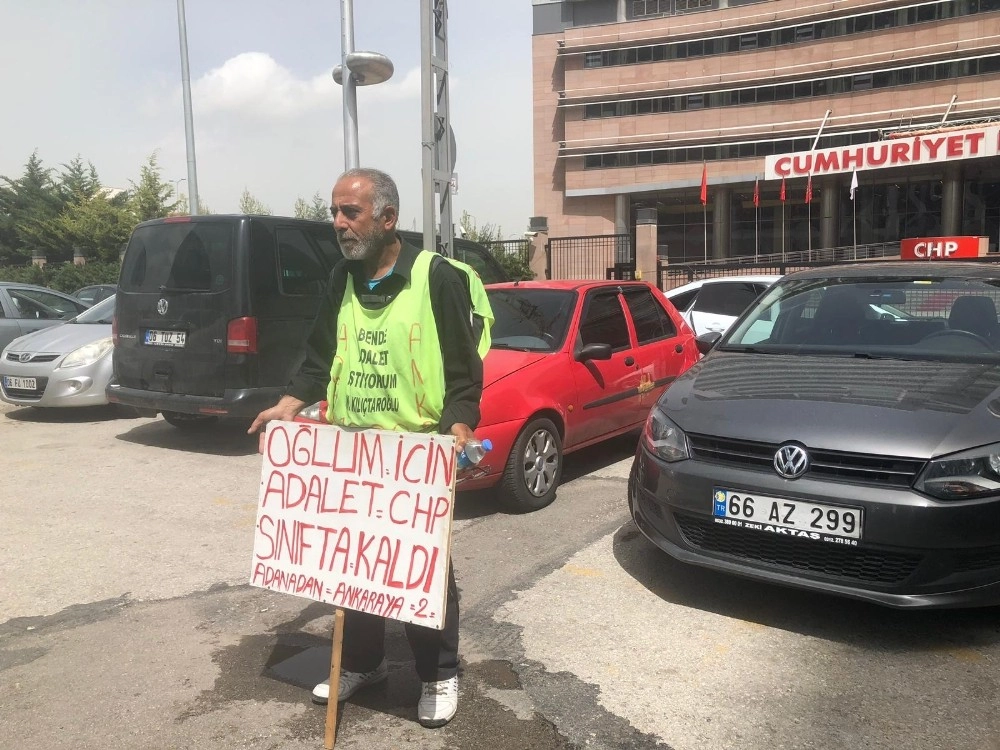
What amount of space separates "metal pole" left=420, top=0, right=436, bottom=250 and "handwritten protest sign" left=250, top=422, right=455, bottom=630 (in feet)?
16.4

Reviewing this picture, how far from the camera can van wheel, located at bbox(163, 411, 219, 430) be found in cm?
874

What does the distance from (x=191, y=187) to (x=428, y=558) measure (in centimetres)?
1761

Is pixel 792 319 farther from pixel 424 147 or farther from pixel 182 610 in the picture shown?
pixel 424 147

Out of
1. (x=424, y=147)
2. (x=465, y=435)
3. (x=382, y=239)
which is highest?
(x=424, y=147)

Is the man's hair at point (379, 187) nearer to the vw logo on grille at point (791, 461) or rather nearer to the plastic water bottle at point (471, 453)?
the plastic water bottle at point (471, 453)

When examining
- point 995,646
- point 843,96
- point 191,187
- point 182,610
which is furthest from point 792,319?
point 843,96

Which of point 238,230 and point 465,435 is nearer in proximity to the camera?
point 465,435

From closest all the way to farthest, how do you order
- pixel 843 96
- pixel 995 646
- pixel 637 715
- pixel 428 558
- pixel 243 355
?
1. pixel 428 558
2. pixel 637 715
3. pixel 995 646
4. pixel 243 355
5. pixel 843 96

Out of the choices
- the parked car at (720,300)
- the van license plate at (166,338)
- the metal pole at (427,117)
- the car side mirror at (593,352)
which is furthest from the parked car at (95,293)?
the car side mirror at (593,352)

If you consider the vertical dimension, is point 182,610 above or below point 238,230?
below

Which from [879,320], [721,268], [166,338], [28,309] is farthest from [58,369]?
[721,268]

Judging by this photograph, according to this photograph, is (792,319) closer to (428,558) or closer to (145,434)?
(428,558)

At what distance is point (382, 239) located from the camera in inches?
117

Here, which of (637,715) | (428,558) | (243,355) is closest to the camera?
(428,558)
